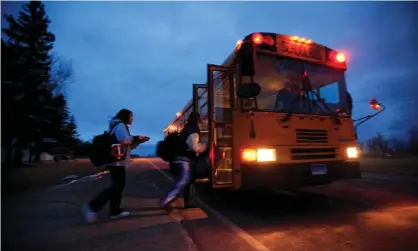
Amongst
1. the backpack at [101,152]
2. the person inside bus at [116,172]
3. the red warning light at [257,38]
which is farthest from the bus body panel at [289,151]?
the backpack at [101,152]

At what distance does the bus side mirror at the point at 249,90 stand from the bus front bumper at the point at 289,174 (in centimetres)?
124

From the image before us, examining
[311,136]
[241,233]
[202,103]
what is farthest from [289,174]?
[202,103]

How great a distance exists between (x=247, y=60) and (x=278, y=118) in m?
1.24

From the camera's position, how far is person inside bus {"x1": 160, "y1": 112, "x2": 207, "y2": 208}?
248 inches

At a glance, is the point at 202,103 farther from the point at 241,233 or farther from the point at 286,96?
the point at 241,233

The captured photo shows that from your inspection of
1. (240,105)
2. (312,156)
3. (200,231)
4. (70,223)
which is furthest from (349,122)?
(70,223)

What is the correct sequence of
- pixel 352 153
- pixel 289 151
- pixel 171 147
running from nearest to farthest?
pixel 289 151
pixel 171 147
pixel 352 153

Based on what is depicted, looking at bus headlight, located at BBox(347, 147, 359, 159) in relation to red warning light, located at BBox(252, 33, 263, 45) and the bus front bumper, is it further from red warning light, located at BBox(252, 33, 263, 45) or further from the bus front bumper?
red warning light, located at BBox(252, 33, 263, 45)

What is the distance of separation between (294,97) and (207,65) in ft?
6.12

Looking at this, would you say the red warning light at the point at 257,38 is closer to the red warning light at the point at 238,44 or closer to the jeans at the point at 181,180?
the red warning light at the point at 238,44

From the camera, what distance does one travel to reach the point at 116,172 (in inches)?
220

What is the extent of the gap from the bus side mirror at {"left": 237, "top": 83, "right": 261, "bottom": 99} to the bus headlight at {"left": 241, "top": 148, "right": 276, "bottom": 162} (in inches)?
39.2

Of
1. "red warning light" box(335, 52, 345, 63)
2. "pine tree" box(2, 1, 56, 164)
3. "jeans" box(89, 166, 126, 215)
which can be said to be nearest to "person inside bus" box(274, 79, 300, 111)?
"red warning light" box(335, 52, 345, 63)

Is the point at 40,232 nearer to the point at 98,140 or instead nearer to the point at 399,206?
the point at 98,140
